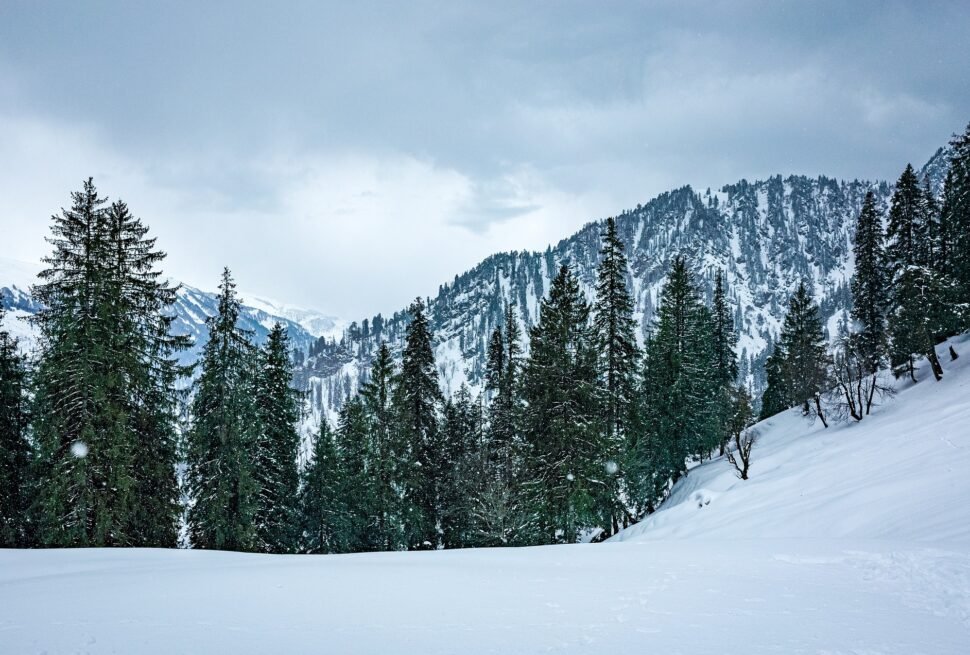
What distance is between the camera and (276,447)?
25.4 metres

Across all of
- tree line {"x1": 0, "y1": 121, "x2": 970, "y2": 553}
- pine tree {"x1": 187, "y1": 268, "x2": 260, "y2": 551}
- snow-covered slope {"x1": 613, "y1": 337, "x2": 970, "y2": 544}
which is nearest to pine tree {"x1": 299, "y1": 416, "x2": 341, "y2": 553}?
tree line {"x1": 0, "y1": 121, "x2": 970, "y2": 553}

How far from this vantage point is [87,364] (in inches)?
642

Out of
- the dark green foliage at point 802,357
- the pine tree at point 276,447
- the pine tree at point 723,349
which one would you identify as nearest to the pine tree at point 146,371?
the pine tree at point 276,447

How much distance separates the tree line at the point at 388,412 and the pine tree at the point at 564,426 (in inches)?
3.6

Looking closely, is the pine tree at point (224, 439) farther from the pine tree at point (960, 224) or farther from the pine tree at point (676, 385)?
the pine tree at point (960, 224)

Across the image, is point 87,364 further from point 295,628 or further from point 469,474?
point 469,474

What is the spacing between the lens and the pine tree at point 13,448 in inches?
708

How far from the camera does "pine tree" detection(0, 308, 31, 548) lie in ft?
59.0

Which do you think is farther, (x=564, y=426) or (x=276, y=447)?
(x=276, y=447)

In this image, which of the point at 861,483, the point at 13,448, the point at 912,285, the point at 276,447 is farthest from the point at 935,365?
the point at 13,448

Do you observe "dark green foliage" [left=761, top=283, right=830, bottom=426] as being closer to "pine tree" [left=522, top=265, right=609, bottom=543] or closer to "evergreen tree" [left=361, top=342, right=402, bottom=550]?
"pine tree" [left=522, top=265, right=609, bottom=543]

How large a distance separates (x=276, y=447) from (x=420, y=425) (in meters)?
7.60

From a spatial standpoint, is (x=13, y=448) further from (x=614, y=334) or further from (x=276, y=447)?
(x=614, y=334)

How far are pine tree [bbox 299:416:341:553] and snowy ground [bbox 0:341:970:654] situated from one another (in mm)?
20290
